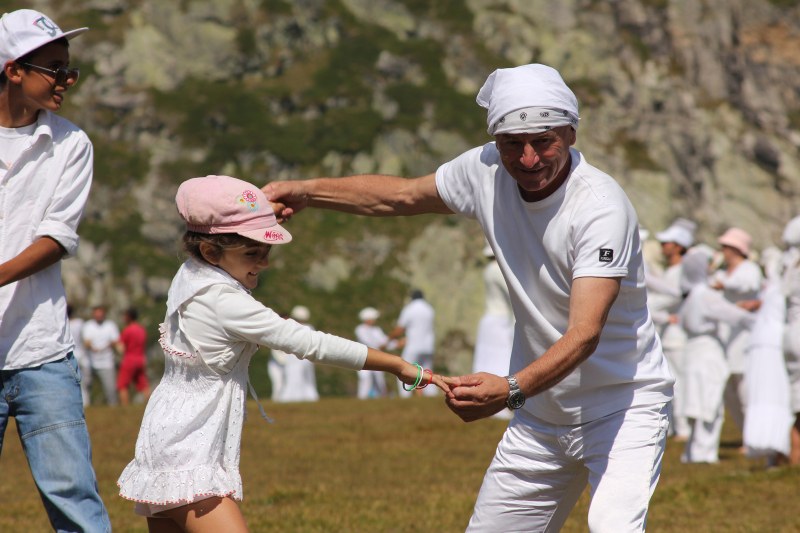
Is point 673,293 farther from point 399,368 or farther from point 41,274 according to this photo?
point 41,274

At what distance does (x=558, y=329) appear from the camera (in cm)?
492

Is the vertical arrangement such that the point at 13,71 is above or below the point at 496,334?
below

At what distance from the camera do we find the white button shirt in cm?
501

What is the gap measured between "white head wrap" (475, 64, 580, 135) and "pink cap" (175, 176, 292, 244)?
3.10ft

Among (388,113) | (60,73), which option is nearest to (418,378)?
(60,73)

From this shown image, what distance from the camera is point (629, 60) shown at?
229 ft

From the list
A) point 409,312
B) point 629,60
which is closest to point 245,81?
point 629,60

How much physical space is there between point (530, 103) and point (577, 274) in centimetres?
67

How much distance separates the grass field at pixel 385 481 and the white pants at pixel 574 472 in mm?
3386

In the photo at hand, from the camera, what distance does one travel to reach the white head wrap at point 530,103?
4.62 metres

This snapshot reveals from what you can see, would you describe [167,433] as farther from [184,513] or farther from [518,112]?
[518,112]

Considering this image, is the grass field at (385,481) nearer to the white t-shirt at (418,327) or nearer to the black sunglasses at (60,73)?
the black sunglasses at (60,73)

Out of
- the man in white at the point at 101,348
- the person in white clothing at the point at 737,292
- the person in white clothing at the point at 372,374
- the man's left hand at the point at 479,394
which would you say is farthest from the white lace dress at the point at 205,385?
the person in white clothing at the point at 372,374

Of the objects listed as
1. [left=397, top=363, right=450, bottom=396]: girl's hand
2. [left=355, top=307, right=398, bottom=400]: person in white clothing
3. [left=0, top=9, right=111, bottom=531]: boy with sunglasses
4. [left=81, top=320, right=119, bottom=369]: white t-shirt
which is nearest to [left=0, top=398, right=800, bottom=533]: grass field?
[left=0, top=9, right=111, bottom=531]: boy with sunglasses
